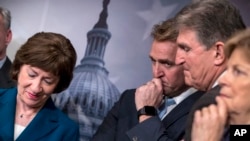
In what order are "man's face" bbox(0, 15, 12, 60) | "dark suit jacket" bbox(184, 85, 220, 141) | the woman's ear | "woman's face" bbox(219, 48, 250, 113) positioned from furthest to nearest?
1. "man's face" bbox(0, 15, 12, 60)
2. the woman's ear
3. "dark suit jacket" bbox(184, 85, 220, 141)
4. "woman's face" bbox(219, 48, 250, 113)

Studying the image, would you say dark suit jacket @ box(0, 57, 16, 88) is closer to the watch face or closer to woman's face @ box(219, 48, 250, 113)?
the watch face

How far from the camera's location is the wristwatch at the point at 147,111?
77.1 inches

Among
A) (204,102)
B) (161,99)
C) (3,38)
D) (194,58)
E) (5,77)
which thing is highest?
(3,38)

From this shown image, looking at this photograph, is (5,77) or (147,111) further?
(5,77)

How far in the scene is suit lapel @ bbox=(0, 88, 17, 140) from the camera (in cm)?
215

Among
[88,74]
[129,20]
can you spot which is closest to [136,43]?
[129,20]

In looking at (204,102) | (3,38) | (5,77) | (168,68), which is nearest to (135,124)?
(168,68)

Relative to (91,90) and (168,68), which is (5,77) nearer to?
(91,90)

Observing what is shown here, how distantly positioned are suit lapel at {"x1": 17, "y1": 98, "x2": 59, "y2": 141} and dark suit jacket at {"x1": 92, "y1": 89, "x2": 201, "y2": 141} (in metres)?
0.26

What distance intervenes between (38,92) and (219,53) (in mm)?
935

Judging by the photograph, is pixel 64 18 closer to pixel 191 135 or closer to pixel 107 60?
pixel 107 60

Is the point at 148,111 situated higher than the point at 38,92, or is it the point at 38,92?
the point at 38,92

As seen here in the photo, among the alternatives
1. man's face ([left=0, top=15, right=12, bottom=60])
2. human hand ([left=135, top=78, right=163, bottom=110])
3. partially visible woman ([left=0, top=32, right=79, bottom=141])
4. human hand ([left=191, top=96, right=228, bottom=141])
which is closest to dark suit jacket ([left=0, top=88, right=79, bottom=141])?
partially visible woman ([left=0, top=32, right=79, bottom=141])

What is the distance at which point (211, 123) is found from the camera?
142 cm
